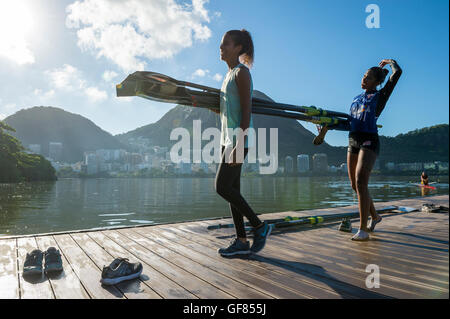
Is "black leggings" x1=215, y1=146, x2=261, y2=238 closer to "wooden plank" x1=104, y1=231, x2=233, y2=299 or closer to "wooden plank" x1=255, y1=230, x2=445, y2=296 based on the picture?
"wooden plank" x1=255, y1=230, x2=445, y2=296

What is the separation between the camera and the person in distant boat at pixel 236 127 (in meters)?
2.67

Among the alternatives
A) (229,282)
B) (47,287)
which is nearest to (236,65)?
(229,282)

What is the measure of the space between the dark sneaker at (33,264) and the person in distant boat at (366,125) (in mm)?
3397

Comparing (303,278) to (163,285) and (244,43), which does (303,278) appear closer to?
(163,285)

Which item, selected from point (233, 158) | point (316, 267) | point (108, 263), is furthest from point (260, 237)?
point (108, 263)

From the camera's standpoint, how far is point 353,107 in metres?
3.68

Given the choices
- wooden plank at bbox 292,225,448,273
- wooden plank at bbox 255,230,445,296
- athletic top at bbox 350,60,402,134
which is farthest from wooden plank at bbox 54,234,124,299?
athletic top at bbox 350,60,402,134

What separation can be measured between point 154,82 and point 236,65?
2.76 feet

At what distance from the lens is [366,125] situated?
3428mm

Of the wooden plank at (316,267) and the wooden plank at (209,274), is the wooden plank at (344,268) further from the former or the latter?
the wooden plank at (209,274)

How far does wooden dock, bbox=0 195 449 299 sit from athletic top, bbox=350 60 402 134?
1264 mm

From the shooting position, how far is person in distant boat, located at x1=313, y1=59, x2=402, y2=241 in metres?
3.39
